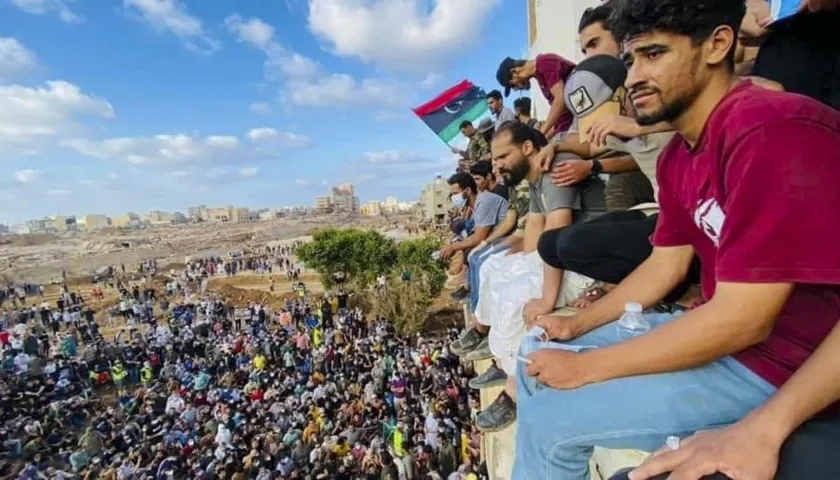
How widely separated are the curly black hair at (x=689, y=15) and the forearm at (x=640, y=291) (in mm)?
723

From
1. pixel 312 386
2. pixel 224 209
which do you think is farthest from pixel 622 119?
pixel 224 209

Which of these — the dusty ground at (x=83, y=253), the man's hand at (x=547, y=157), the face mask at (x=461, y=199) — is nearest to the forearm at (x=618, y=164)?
the man's hand at (x=547, y=157)

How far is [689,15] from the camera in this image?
1.22 m

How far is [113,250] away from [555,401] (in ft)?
304

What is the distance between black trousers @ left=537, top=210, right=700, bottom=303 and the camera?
225 cm

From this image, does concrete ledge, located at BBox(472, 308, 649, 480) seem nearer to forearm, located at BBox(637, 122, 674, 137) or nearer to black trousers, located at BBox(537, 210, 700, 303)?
black trousers, located at BBox(537, 210, 700, 303)

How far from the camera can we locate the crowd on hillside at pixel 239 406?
876 cm

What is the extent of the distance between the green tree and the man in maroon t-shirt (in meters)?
24.4

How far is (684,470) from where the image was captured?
39.4 inches

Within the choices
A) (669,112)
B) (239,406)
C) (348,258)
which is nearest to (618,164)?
(669,112)

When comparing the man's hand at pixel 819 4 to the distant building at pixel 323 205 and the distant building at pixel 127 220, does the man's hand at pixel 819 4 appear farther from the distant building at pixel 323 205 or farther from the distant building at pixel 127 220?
the distant building at pixel 127 220

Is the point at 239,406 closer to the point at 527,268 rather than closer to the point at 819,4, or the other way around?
the point at 527,268

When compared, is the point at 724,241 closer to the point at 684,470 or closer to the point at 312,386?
the point at 684,470

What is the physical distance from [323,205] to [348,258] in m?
147
